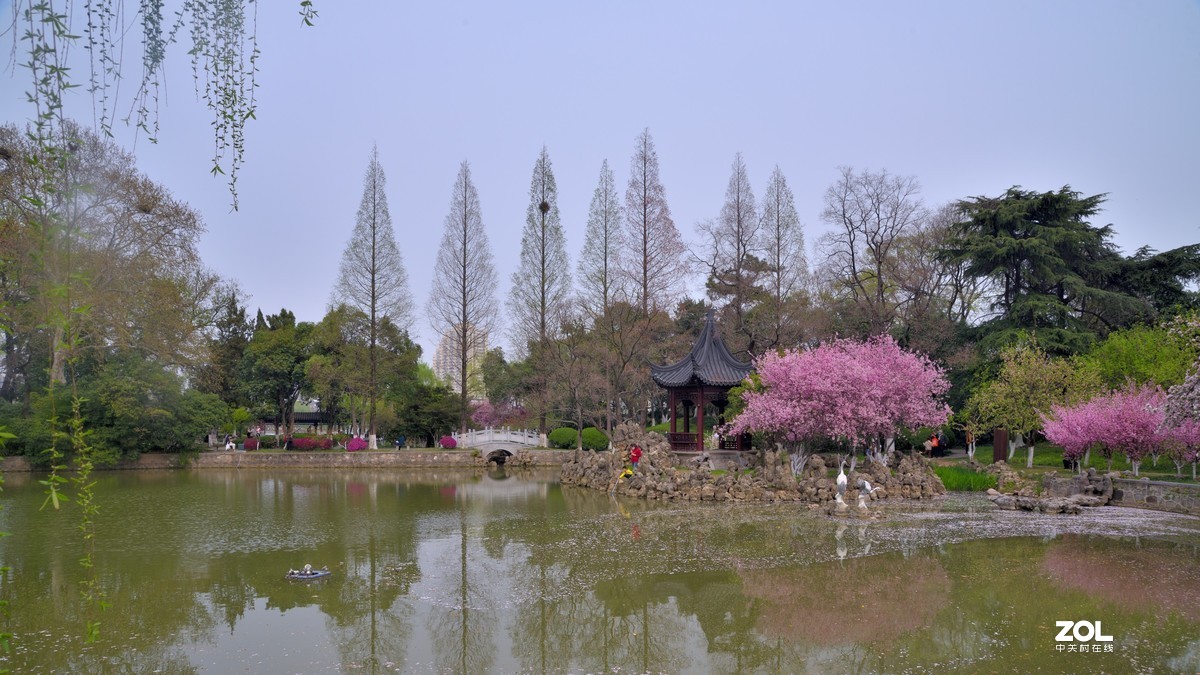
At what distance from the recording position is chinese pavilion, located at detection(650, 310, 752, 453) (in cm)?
2288

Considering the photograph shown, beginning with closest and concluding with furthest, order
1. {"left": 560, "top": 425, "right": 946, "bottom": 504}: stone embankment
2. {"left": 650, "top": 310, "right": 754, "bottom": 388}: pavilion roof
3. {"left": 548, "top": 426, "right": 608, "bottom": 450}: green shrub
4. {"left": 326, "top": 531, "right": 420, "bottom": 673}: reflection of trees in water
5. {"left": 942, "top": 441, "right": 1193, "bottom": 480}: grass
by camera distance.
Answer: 1. {"left": 326, "top": 531, "right": 420, "bottom": 673}: reflection of trees in water
2. {"left": 560, "top": 425, "right": 946, "bottom": 504}: stone embankment
3. {"left": 942, "top": 441, "right": 1193, "bottom": 480}: grass
4. {"left": 650, "top": 310, "right": 754, "bottom": 388}: pavilion roof
5. {"left": 548, "top": 426, "right": 608, "bottom": 450}: green shrub

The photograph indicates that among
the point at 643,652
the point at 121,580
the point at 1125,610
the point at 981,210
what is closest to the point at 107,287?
the point at 121,580

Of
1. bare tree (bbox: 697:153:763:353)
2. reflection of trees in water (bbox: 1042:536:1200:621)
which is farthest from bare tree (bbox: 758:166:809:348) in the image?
reflection of trees in water (bbox: 1042:536:1200:621)

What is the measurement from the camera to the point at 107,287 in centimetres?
2231

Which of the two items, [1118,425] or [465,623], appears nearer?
[465,623]

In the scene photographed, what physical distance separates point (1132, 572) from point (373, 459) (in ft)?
81.9

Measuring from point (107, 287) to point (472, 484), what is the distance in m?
12.0

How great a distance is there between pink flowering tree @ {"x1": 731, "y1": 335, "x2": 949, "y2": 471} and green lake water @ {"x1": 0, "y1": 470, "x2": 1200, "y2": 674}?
2.73m

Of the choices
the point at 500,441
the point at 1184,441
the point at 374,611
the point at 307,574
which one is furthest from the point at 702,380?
the point at 374,611

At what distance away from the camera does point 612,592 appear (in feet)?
29.4

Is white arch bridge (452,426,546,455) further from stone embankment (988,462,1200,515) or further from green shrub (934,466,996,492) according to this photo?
stone embankment (988,462,1200,515)

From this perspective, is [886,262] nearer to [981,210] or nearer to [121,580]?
[981,210]

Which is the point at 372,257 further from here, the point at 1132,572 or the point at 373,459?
the point at 1132,572

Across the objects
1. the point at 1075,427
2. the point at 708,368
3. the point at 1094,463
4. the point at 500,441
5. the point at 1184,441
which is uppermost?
the point at 708,368
